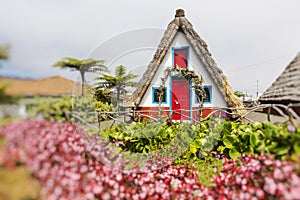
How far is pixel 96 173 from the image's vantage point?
1850 millimetres

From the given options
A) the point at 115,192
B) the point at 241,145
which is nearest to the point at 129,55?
the point at 241,145

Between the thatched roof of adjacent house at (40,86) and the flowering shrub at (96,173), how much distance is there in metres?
0.19

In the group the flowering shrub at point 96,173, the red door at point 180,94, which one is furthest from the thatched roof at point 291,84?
the red door at point 180,94

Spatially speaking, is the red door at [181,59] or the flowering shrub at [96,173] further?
the red door at [181,59]

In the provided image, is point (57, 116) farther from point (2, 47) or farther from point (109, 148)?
point (109, 148)

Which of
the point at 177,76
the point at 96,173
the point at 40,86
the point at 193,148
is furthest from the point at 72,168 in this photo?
the point at 177,76

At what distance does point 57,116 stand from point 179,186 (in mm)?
1453

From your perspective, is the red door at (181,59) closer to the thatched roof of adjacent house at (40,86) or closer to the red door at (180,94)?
the red door at (180,94)

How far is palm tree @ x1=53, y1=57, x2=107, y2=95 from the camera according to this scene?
1877 mm

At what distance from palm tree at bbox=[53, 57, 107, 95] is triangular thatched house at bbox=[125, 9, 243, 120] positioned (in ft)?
16.5

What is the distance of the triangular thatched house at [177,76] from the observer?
8297 mm

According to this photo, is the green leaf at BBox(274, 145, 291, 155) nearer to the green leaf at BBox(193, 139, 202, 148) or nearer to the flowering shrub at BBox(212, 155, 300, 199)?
the flowering shrub at BBox(212, 155, 300, 199)

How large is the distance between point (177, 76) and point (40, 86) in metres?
7.56

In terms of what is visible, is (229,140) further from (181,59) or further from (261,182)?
(181,59)
